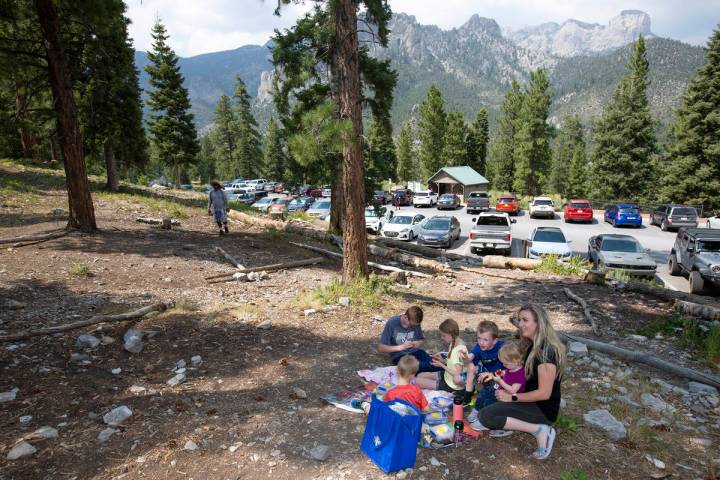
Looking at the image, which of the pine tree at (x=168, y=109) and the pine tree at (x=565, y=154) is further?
the pine tree at (x=565, y=154)

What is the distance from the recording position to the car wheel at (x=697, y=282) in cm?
1162

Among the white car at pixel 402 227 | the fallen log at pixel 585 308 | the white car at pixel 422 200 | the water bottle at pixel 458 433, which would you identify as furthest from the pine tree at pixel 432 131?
the water bottle at pixel 458 433

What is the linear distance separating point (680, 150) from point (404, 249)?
95.7 ft

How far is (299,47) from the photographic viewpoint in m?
14.5

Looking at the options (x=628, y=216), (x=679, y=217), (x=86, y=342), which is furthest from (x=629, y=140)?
(x=86, y=342)

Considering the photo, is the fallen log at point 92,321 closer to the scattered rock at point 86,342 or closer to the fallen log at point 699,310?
the scattered rock at point 86,342

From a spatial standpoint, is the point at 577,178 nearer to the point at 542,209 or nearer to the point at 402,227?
the point at 542,209

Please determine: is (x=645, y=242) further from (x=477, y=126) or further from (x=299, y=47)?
(x=477, y=126)

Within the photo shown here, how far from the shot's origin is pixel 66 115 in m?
10.7

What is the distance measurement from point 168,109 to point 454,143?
37.3m

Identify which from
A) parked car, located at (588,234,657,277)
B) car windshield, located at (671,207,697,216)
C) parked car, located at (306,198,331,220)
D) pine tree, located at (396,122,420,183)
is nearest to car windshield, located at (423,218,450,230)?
parked car, located at (588,234,657,277)

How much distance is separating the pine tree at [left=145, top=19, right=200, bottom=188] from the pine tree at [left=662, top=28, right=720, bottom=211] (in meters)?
42.2

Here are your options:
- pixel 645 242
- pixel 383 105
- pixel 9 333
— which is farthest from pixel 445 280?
pixel 645 242

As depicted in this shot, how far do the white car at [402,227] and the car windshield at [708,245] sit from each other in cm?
1218
